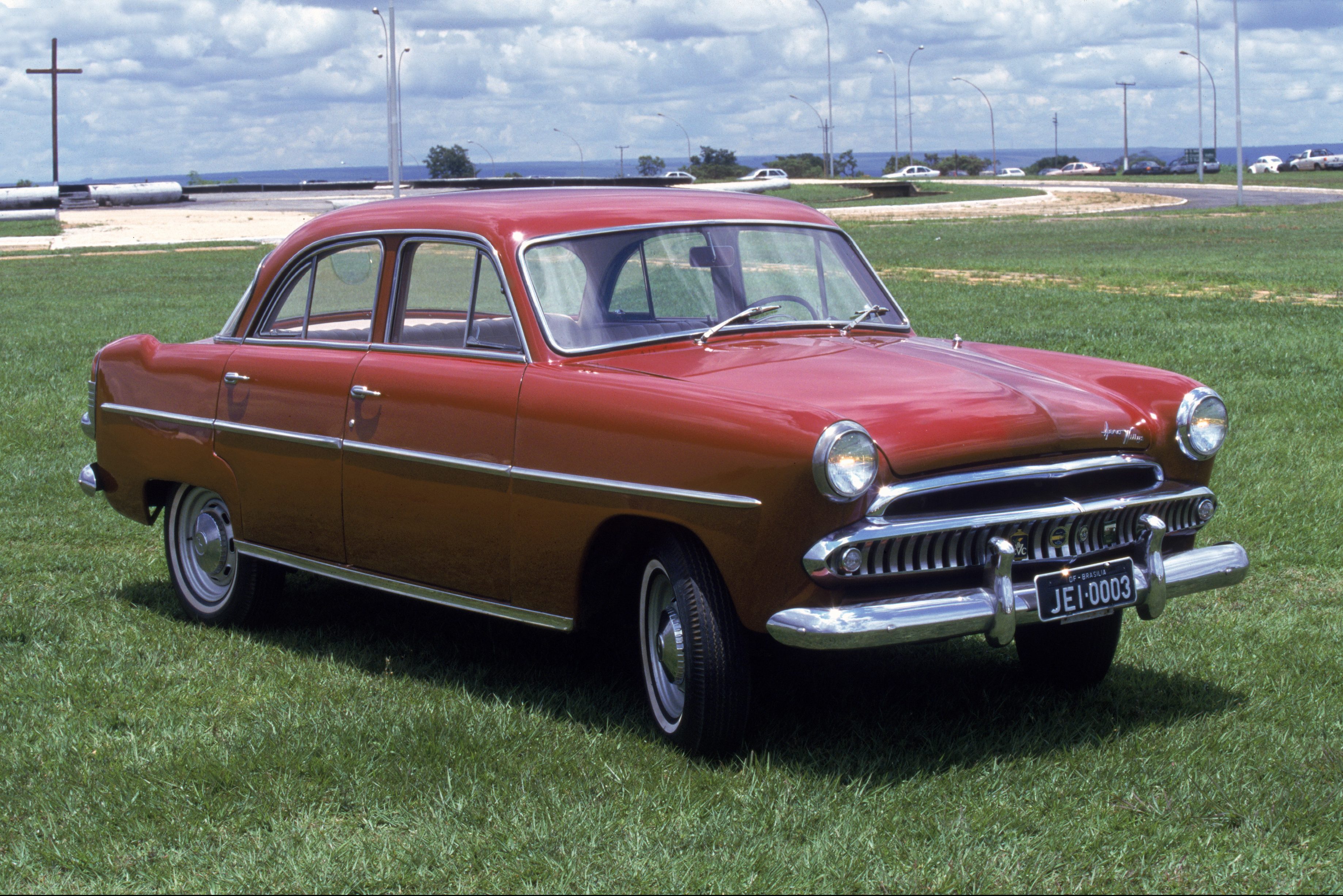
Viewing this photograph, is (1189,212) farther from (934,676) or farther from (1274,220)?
(934,676)

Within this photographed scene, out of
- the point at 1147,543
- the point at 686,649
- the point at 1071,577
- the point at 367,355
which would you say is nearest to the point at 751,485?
the point at 686,649

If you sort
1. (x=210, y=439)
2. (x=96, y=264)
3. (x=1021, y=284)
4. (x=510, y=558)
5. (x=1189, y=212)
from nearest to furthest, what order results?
(x=510, y=558) < (x=210, y=439) < (x=1021, y=284) < (x=96, y=264) < (x=1189, y=212)

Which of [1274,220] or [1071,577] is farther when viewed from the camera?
[1274,220]

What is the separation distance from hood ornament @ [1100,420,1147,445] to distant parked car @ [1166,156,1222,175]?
8424cm

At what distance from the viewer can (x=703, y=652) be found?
4.00 meters


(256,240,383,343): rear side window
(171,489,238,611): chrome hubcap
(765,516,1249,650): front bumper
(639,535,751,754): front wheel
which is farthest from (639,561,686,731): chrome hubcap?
(171,489,238,611): chrome hubcap

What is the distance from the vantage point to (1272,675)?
4875 mm

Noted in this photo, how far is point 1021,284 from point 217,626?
15.9 metres

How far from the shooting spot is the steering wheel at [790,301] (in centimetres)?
505

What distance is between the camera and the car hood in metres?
3.90

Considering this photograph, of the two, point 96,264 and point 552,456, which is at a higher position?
point 96,264

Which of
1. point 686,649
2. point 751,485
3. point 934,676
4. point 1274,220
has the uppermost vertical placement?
point 1274,220

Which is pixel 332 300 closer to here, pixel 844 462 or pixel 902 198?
pixel 844 462

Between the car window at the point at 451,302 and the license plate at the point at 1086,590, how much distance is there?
5.88 feet
